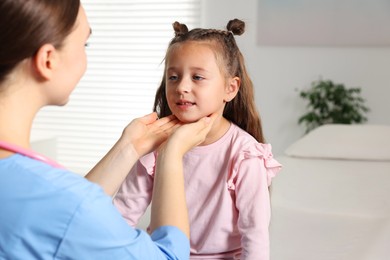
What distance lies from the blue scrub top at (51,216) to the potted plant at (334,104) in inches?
134

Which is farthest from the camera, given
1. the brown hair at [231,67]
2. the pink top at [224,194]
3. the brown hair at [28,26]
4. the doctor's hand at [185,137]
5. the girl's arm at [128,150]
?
the brown hair at [231,67]

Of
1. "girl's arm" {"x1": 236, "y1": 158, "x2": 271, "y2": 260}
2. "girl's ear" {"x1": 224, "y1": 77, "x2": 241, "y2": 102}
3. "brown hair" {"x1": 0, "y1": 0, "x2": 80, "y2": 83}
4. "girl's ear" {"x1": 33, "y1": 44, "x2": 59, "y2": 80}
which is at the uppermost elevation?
"brown hair" {"x1": 0, "y1": 0, "x2": 80, "y2": 83}

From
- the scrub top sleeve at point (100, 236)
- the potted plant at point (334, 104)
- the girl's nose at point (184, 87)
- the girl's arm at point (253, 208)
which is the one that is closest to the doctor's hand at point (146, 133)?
the girl's nose at point (184, 87)

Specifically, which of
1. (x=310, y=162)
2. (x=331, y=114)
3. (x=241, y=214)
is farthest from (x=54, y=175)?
(x=331, y=114)

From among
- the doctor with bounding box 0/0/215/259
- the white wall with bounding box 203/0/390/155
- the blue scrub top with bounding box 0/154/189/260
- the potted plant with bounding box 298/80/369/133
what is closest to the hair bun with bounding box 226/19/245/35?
the doctor with bounding box 0/0/215/259

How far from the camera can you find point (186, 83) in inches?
57.3

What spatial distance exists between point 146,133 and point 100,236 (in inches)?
22.0

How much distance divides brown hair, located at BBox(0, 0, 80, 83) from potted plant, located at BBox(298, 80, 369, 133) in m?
3.41

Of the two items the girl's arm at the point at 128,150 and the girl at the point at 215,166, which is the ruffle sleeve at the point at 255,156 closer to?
the girl at the point at 215,166

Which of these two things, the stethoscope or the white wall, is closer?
the stethoscope

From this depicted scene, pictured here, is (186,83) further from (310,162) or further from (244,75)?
(310,162)

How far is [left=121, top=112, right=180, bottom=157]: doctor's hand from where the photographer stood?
133 cm

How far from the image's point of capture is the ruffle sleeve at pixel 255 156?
4.74 ft

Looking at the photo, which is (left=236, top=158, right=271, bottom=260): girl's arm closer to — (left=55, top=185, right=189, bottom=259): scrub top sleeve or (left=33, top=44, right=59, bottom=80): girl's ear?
(left=55, top=185, right=189, bottom=259): scrub top sleeve
